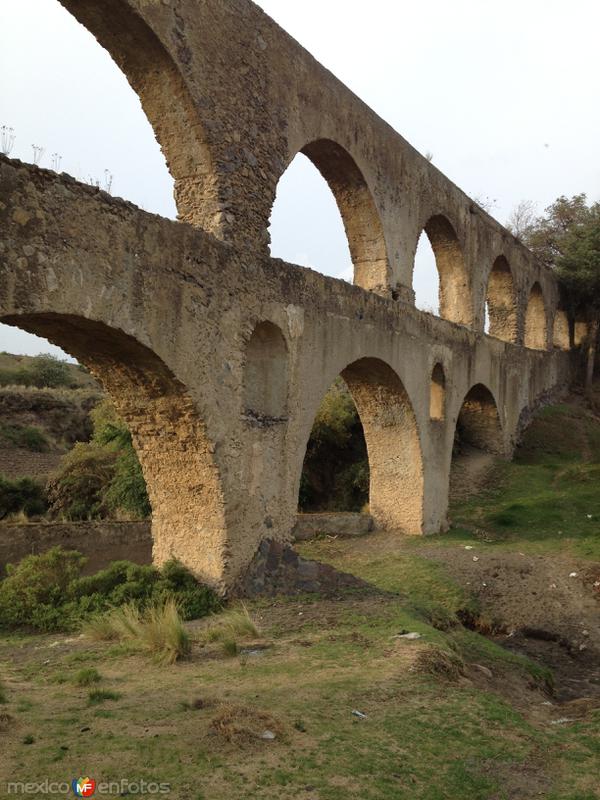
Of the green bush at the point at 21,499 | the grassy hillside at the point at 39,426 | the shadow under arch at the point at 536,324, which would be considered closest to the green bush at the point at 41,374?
the grassy hillside at the point at 39,426

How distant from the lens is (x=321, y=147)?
10.6 meters

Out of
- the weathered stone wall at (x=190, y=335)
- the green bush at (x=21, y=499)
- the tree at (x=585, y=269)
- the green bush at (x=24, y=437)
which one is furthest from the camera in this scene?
the tree at (x=585, y=269)

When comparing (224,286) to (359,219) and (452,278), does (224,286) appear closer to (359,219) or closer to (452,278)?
(359,219)

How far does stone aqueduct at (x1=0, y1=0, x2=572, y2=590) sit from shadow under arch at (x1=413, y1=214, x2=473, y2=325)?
2934mm

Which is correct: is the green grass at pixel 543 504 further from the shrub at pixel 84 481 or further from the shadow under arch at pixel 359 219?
the shrub at pixel 84 481

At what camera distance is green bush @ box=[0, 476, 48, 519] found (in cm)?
1498

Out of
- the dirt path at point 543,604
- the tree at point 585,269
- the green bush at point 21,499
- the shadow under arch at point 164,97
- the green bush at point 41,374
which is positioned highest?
the tree at point 585,269

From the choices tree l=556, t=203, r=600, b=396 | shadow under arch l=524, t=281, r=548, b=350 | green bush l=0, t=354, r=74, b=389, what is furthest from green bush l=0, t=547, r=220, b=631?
green bush l=0, t=354, r=74, b=389

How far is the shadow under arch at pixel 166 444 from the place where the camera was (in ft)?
21.0

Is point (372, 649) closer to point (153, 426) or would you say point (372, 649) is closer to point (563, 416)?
point (153, 426)

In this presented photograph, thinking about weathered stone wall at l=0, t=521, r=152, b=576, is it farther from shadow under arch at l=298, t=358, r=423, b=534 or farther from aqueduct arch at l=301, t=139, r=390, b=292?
aqueduct arch at l=301, t=139, r=390, b=292

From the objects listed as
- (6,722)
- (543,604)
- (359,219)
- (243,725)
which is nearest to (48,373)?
(359,219)

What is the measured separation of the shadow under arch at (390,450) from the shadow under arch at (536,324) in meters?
11.3

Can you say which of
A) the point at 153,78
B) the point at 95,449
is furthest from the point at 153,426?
the point at 95,449
